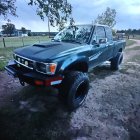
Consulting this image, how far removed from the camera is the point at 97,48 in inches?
211

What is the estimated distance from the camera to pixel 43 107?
14.7ft

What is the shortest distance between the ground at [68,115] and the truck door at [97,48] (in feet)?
3.01

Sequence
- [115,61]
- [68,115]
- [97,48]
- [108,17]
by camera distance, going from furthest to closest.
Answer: [108,17] < [115,61] < [97,48] < [68,115]

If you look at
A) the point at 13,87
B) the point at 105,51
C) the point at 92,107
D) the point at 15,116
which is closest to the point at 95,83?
the point at 105,51

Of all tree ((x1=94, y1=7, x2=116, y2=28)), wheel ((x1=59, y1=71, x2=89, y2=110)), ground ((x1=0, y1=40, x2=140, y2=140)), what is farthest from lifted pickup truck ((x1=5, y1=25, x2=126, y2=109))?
tree ((x1=94, y1=7, x2=116, y2=28))

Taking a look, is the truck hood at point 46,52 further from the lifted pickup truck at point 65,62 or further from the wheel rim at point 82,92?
the wheel rim at point 82,92

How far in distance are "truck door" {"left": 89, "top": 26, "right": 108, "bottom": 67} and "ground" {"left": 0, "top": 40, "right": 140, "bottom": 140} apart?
3.01 ft

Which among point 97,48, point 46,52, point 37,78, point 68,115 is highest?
point 46,52

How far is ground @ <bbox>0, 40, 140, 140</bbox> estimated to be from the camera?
3.56 m

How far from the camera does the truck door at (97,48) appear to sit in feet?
16.9

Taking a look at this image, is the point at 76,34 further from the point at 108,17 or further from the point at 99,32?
the point at 108,17

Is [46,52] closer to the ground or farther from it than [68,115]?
farther from it

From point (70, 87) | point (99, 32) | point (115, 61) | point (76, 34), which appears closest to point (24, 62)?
point (70, 87)

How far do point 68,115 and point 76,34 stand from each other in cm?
225
